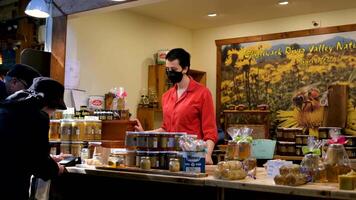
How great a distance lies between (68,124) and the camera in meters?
3.34

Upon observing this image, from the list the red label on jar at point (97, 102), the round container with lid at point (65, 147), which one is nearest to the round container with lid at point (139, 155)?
the round container with lid at point (65, 147)

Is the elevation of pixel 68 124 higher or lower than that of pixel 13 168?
higher

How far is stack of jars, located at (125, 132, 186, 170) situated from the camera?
2.42 meters

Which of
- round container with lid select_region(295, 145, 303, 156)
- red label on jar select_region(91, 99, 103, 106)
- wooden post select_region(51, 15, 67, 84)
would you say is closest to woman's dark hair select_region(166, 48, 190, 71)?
wooden post select_region(51, 15, 67, 84)

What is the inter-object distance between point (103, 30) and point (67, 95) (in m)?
1.19

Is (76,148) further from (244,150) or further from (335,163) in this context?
(335,163)

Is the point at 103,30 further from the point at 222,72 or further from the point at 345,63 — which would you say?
the point at 345,63

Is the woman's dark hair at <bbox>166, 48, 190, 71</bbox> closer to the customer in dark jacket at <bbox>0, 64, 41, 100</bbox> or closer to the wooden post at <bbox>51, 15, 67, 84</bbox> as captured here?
the customer in dark jacket at <bbox>0, 64, 41, 100</bbox>

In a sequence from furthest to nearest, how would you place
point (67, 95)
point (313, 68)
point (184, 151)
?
point (313, 68)
point (67, 95)
point (184, 151)

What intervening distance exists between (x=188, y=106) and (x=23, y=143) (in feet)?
3.83

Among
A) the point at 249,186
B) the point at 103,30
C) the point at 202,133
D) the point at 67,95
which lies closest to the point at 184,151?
the point at 249,186

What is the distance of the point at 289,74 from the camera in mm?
6695

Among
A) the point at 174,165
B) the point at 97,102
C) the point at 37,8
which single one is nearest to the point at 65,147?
the point at 174,165

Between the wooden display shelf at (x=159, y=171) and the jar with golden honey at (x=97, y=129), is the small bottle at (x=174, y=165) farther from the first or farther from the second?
the jar with golden honey at (x=97, y=129)
